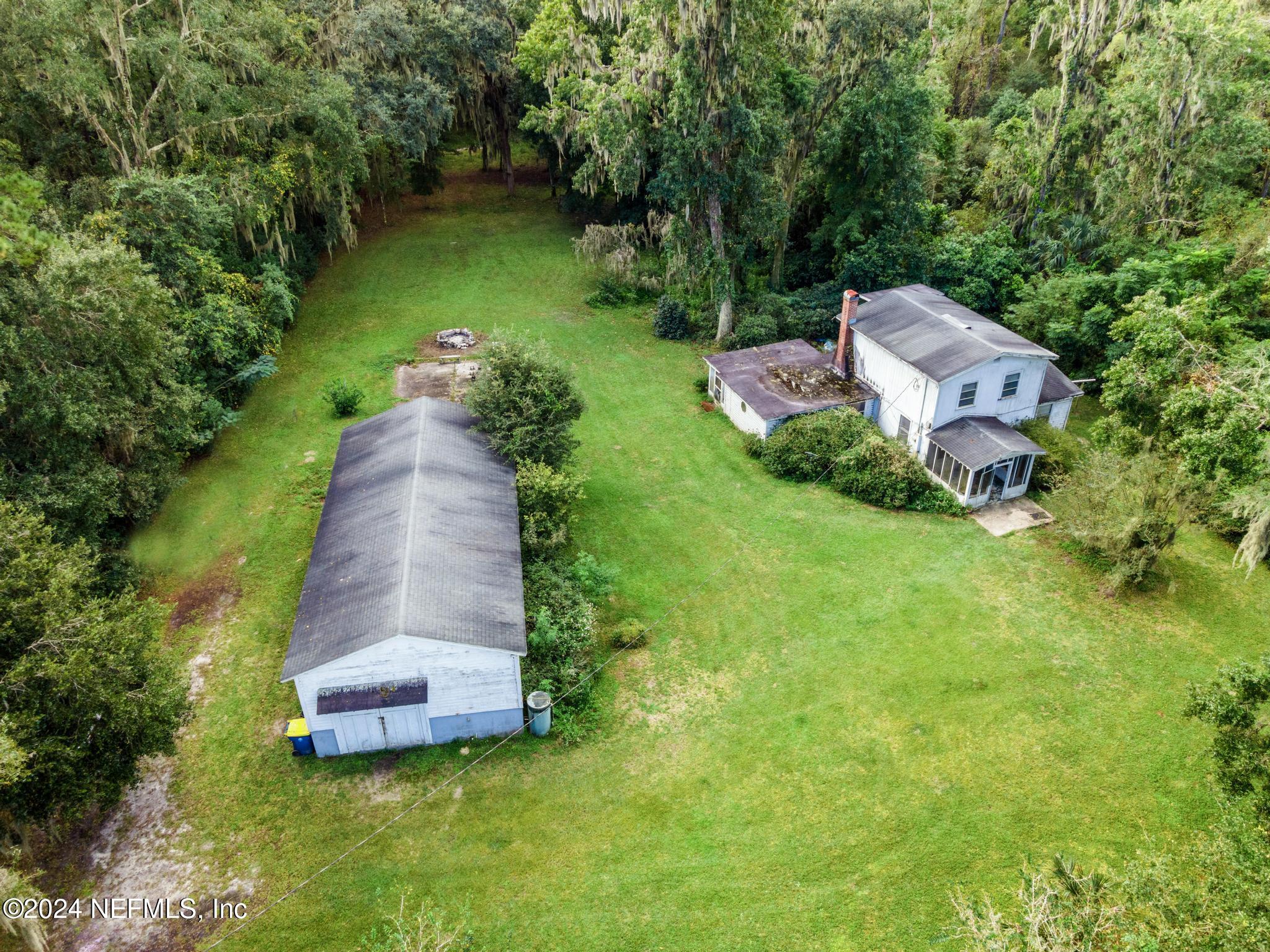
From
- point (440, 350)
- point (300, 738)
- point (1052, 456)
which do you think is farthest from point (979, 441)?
point (440, 350)

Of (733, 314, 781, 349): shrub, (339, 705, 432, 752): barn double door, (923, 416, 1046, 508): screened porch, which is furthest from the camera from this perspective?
(733, 314, 781, 349): shrub

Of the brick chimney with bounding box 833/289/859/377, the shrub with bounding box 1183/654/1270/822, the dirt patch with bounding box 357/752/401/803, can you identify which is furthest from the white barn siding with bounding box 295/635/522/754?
the brick chimney with bounding box 833/289/859/377

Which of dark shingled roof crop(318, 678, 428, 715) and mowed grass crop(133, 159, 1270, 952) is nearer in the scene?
mowed grass crop(133, 159, 1270, 952)

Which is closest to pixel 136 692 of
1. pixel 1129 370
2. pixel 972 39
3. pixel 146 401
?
pixel 146 401

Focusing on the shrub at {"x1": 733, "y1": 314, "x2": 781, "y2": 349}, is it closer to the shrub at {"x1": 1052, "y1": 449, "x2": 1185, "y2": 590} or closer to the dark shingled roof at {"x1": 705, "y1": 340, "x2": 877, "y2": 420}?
the dark shingled roof at {"x1": 705, "y1": 340, "x2": 877, "y2": 420}

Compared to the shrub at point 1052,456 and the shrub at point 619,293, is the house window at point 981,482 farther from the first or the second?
the shrub at point 619,293

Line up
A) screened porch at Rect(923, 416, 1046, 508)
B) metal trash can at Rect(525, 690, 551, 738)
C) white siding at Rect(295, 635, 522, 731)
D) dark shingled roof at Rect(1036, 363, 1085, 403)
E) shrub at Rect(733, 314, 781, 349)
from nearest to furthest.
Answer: white siding at Rect(295, 635, 522, 731) → metal trash can at Rect(525, 690, 551, 738) → screened porch at Rect(923, 416, 1046, 508) → dark shingled roof at Rect(1036, 363, 1085, 403) → shrub at Rect(733, 314, 781, 349)

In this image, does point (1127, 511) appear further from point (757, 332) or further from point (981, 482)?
point (757, 332)
